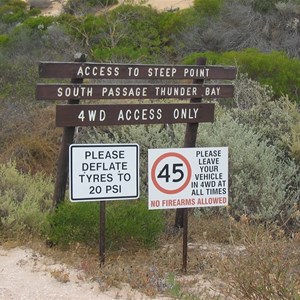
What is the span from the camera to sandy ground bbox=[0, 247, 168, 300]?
21.6 feet

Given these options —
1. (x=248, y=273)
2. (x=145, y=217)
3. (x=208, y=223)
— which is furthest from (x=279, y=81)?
(x=248, y=273)

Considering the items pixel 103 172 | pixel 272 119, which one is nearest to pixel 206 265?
pixel 103 172

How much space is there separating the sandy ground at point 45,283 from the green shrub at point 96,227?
1.45ft

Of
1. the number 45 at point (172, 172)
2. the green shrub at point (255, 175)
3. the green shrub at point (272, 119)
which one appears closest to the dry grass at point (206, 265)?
the green shrub at point (255, 175)

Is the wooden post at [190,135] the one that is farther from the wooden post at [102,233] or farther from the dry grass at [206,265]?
the wooden post at [102,233]

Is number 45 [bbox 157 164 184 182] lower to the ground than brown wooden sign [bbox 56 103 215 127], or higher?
lower

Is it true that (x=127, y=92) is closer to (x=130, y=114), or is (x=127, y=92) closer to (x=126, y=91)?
(x=126, y=91)

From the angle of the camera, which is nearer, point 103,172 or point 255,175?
point 103,172

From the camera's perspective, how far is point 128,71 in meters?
8.59

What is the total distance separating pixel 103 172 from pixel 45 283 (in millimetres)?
1283

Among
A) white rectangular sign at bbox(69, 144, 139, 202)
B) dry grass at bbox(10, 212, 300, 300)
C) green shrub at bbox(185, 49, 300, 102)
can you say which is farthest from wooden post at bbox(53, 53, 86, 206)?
green shrub at bbox(185, 49, 300, 102)

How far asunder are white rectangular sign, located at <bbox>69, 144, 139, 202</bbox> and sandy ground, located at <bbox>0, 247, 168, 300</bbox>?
0.78 m

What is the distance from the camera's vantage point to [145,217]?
324 inches

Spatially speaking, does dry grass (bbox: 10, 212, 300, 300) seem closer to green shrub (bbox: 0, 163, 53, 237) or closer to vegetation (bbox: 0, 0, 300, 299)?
vegetation (bbox: 0, 0, 300, 299)
